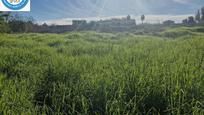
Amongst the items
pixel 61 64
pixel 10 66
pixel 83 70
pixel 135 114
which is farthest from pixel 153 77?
pixel 10 66

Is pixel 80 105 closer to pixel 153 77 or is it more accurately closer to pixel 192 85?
pixel 153 77

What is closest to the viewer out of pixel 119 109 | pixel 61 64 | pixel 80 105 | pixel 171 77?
pixel 119 109

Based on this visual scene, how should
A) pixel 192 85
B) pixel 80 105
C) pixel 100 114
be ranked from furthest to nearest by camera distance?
pixel 192 85 < pixel 80 105 < pixel 100 114

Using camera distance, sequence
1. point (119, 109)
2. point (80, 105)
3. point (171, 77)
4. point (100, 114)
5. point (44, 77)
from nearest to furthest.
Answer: point (119, 109) < point (100, 114) < point (80, 105) < point (171, 77) < point (44, 77)

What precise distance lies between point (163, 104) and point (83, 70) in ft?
5.57

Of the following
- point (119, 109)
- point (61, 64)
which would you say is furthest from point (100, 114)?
point (61, 64)

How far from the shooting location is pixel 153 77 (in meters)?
2.85

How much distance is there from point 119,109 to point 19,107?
3.33 ft

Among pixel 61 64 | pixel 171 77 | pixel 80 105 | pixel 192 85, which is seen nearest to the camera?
pixel 80 105

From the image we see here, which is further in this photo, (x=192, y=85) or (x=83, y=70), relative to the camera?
(x=83, y=70)

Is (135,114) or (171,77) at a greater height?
(171,77)

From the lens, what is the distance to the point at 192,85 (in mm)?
2531

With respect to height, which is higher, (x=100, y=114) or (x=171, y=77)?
(x=171, y=77)

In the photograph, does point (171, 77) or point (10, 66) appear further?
point (10, 66)
